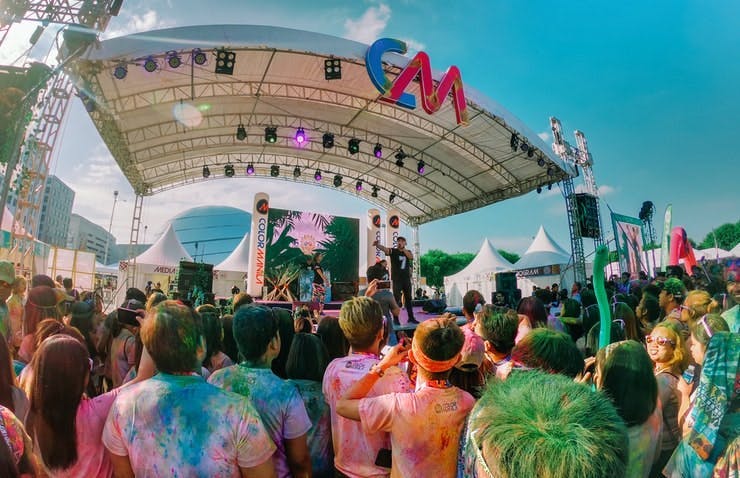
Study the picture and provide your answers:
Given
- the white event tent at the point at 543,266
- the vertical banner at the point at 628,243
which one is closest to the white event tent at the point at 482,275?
the white event tent at the point at 543,266

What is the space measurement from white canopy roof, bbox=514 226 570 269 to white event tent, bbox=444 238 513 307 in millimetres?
972

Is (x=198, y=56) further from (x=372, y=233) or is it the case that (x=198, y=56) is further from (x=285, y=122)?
(x=372, y=233)

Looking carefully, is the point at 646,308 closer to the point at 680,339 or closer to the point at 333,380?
the point at 680,339

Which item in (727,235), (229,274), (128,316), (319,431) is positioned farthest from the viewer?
(727,235)

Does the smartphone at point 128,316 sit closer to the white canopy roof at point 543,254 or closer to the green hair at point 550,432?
the green hair at point 550,432

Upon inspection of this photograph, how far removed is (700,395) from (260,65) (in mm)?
12002

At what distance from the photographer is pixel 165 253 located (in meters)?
18.4

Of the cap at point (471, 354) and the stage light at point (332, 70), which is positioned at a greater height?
the stage light at point (332, 70)

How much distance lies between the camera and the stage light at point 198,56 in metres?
9.61

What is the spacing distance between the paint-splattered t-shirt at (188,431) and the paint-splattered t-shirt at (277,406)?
24cm

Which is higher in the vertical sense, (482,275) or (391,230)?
(391,230)

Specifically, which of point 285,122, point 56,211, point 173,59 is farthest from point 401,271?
point 56,211

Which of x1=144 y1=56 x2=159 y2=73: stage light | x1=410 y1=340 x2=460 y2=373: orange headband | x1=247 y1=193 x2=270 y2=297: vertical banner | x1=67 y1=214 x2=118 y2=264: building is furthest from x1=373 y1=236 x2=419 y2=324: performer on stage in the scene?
x1=67 y1=214 x2=118 y2=264: building

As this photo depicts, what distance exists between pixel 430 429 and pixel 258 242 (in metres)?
13.6
